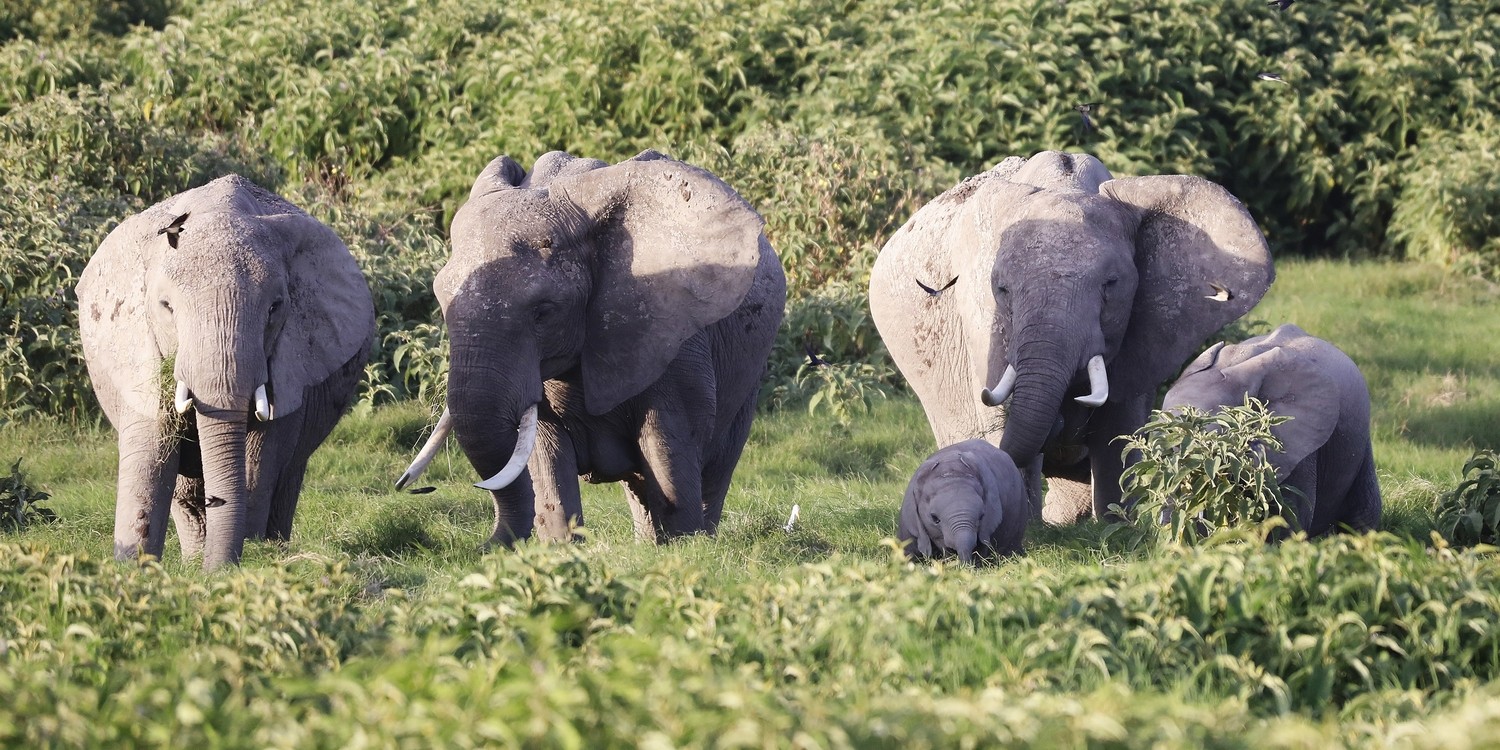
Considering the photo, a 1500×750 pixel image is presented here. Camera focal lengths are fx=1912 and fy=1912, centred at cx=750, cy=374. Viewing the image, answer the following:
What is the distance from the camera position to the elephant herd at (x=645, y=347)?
25.3 feet

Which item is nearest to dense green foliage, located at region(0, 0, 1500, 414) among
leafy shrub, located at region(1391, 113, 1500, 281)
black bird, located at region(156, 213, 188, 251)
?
leafy shrub, located at region(1391, 113, 1500, 281)

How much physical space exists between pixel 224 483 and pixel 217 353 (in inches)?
21.9

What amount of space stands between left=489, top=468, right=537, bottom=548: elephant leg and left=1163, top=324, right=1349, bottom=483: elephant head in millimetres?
2796

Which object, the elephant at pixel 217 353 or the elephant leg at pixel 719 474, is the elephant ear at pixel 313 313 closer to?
the elephant at pixel 217 353

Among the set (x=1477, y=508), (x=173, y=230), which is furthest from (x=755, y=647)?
(x=1477, y=508)

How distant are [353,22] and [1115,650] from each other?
1444 centimetres

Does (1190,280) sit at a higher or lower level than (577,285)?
lower

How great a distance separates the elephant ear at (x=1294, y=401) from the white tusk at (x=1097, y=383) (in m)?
0.66

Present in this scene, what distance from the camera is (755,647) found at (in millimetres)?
5363

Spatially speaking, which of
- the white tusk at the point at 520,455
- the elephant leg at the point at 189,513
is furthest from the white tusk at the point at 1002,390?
→ the elephant leg at the point at 189,513

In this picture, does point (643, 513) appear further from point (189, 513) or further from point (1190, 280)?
point (1190, 280)

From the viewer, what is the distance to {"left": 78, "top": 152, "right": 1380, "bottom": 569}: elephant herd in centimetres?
771

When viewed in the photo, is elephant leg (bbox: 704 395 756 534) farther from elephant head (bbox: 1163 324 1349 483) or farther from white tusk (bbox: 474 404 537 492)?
elephant head (bbox: 1163 324 1349 483)

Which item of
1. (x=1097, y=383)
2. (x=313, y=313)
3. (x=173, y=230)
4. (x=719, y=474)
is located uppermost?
(x=173, y=230)
